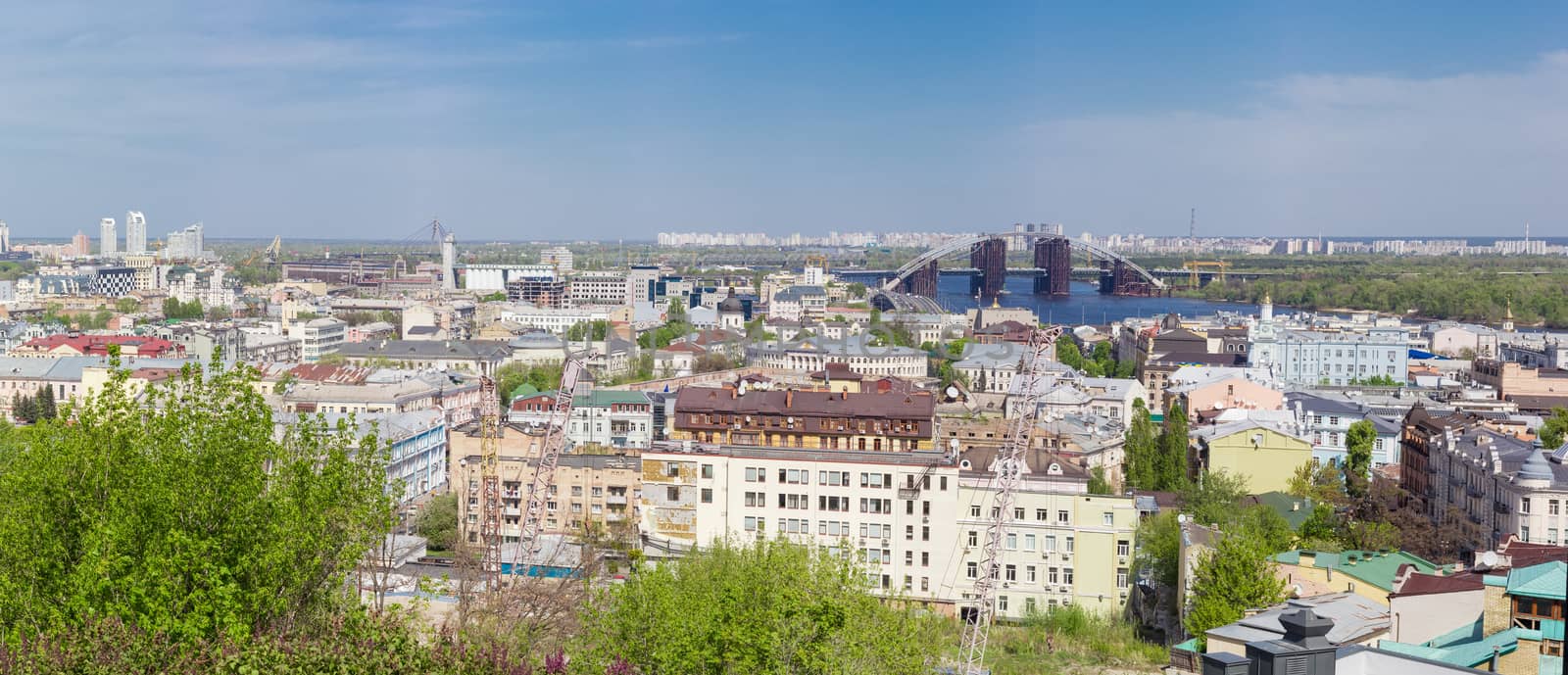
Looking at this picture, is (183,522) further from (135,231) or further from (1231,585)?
(135,231)

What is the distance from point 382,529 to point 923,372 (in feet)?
94.9

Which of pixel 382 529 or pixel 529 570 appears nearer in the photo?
pixel 382 529

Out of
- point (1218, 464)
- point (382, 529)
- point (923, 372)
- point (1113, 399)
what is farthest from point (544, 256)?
point (382, 529)

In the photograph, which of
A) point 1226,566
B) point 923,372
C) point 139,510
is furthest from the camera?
point 923,372

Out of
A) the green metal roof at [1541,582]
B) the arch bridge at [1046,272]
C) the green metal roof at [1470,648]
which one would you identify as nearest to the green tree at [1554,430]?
the green metal roof at [1541,582]

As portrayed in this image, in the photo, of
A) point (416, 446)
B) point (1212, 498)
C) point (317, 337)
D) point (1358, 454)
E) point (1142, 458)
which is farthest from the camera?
point (317, 337)

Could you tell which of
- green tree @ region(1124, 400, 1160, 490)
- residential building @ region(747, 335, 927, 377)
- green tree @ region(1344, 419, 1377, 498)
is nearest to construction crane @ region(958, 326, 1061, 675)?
green tree @ region(1124, 400, 1160, 490)

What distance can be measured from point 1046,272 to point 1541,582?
3245 inches

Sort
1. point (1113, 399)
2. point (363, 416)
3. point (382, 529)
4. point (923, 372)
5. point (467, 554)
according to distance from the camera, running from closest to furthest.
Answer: point (382, 529) < point (467, 554) < point (363, 416) < point (1113, 399) < point (923, 372)

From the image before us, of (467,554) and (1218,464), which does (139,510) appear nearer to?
(467,554)

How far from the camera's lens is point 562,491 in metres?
16.5

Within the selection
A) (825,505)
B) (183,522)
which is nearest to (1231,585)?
(825,505)

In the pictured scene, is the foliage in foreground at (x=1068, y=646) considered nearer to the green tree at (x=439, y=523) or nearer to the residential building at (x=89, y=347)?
the green tree at (x=439, y=523)

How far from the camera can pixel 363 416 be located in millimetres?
22719
